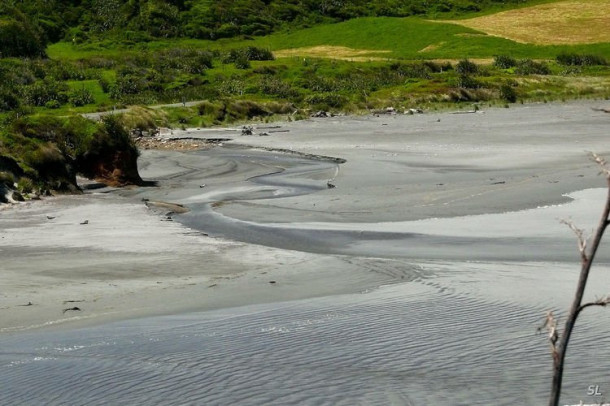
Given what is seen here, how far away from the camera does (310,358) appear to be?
9203mm

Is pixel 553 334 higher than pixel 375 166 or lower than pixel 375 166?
higher

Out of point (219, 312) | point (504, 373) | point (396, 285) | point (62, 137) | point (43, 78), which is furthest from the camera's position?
point (43, 78)

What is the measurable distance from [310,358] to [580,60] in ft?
313

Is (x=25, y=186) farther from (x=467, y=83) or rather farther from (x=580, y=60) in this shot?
(x=580, y=60)

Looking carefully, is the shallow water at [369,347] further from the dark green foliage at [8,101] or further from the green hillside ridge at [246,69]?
the dark green foliage at [8,101]

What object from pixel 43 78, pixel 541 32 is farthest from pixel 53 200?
pixel 541 32

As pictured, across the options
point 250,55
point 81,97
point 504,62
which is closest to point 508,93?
point 504,62

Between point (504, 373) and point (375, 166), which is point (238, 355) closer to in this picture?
point (504, 373)

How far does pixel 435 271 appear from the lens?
545 inches

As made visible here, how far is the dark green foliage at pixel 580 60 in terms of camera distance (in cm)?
9720

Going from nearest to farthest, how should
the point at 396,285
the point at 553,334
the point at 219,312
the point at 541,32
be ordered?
the point at 553,334, the point at 219,312, the point at 396,285, the point at 541,32

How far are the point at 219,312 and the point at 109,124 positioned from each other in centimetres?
1958

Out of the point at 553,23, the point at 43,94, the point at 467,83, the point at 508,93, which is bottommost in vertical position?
the point at 508,93

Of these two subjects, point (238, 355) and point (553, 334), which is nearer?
point (553, 334)
